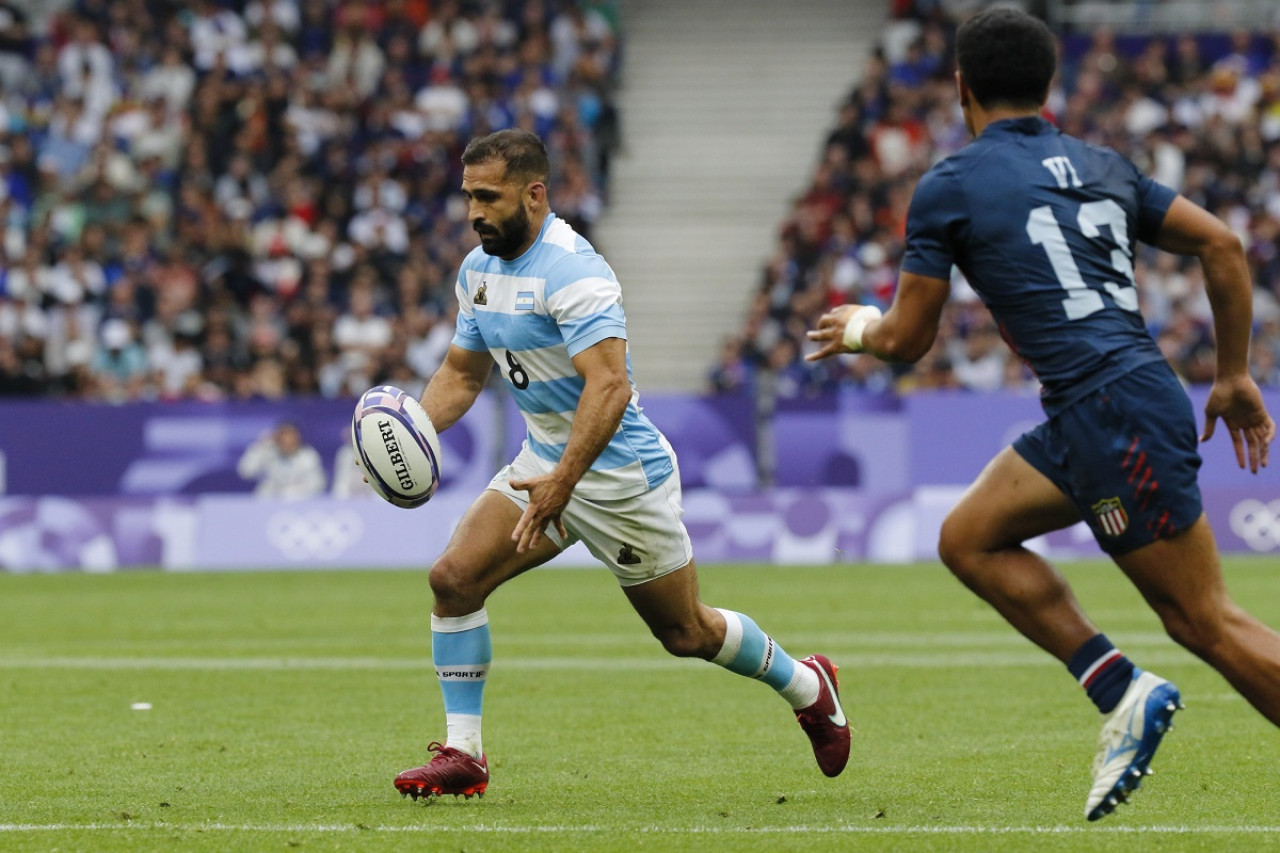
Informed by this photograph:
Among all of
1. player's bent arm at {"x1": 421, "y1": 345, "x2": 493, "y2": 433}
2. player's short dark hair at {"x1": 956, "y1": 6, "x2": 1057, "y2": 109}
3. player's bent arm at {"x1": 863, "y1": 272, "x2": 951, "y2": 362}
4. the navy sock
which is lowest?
the navy sock

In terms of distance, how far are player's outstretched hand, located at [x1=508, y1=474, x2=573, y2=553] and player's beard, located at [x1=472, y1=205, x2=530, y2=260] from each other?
944 mm

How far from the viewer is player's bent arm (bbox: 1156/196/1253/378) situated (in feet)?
18.7

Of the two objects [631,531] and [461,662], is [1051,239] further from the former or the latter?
[461,662]

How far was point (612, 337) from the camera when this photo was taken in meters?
6.99

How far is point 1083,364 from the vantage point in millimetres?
5754

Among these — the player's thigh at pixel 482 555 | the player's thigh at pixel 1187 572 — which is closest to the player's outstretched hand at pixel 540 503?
the player's thigh at pixel 482 555

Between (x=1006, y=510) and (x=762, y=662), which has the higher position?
(x=1006, y=510)

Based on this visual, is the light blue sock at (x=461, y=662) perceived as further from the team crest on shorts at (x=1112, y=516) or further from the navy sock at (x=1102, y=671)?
the team crest on shorts at (x=1112, y=516)

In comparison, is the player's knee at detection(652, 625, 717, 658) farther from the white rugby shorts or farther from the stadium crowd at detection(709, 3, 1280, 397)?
the stadium crowd at detection(709, 3, 1280, 397)

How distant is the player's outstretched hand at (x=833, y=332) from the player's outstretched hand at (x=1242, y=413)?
1.10m

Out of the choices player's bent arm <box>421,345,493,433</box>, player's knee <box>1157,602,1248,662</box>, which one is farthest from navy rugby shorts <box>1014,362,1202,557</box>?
player's bent arm <box>421,345,493,433</box>

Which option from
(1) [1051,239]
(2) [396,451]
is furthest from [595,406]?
(1) [1051,239]

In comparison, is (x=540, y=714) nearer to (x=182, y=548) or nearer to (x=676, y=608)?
(x=676, y=608)

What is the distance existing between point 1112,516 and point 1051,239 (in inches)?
32.3
